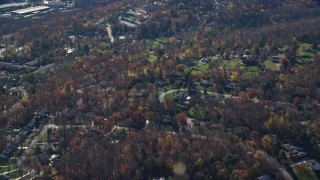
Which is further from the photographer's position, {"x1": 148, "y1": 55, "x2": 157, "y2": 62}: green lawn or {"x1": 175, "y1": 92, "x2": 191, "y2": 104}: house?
{"x1": 148, "y1": 55, "x2": 157, "y2": 62}: green lawn

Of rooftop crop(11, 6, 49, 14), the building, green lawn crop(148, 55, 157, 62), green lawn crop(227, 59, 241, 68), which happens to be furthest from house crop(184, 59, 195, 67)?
the building

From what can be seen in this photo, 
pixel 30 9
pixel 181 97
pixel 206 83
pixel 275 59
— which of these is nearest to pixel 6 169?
pixel 181 97

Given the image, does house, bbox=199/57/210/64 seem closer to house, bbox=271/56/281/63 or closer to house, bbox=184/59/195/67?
house, bbox=184/59/195/67

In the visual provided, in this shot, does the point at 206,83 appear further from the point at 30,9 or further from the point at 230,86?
the point at 30,9

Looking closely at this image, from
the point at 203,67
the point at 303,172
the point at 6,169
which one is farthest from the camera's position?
the point at 203,67

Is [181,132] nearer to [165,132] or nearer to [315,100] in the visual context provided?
[165,132]

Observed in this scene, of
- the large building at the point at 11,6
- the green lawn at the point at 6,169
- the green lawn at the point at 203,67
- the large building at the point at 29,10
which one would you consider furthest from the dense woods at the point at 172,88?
the large building at the point at 11,6

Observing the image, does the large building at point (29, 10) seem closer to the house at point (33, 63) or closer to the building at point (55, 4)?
the building at point (55, 4)

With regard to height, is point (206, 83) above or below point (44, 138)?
above
